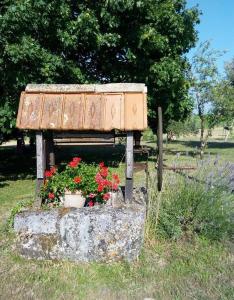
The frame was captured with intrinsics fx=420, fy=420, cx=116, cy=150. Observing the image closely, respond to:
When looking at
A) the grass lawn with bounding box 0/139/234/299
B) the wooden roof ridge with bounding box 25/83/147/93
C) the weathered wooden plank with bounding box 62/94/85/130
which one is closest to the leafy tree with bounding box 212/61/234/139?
the wooden roof ridge with bounding box 25/83/147/93

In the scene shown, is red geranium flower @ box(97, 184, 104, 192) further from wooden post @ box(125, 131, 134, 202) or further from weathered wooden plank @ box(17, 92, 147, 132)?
weathered wooden plank @ box(17, 92, 147, 132)

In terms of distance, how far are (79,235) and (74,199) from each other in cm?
74

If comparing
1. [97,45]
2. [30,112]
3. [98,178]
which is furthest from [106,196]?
[97,45]

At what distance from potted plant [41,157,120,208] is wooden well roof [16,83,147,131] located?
2.25ft

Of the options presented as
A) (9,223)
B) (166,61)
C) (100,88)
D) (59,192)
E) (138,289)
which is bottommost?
(138,289)

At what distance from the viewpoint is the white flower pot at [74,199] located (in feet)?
21.3

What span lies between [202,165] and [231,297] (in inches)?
102

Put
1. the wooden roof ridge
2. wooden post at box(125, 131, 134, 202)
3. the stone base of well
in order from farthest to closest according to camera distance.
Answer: the wooden roof ridge
wooden post at box(125, 131, 134, 202)
the stone base of well

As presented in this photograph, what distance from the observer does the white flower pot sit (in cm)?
648

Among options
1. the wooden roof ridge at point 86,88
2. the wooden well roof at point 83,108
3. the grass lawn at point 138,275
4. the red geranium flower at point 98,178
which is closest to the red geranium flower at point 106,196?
the red geranium flower at point 98,178

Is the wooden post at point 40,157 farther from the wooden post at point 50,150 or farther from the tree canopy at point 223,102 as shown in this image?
the tree canopy at point 223,102

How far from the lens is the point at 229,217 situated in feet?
21.5

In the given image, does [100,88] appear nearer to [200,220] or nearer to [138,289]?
[200,220]

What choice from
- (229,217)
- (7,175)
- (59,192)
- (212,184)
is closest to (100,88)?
(59,192)
